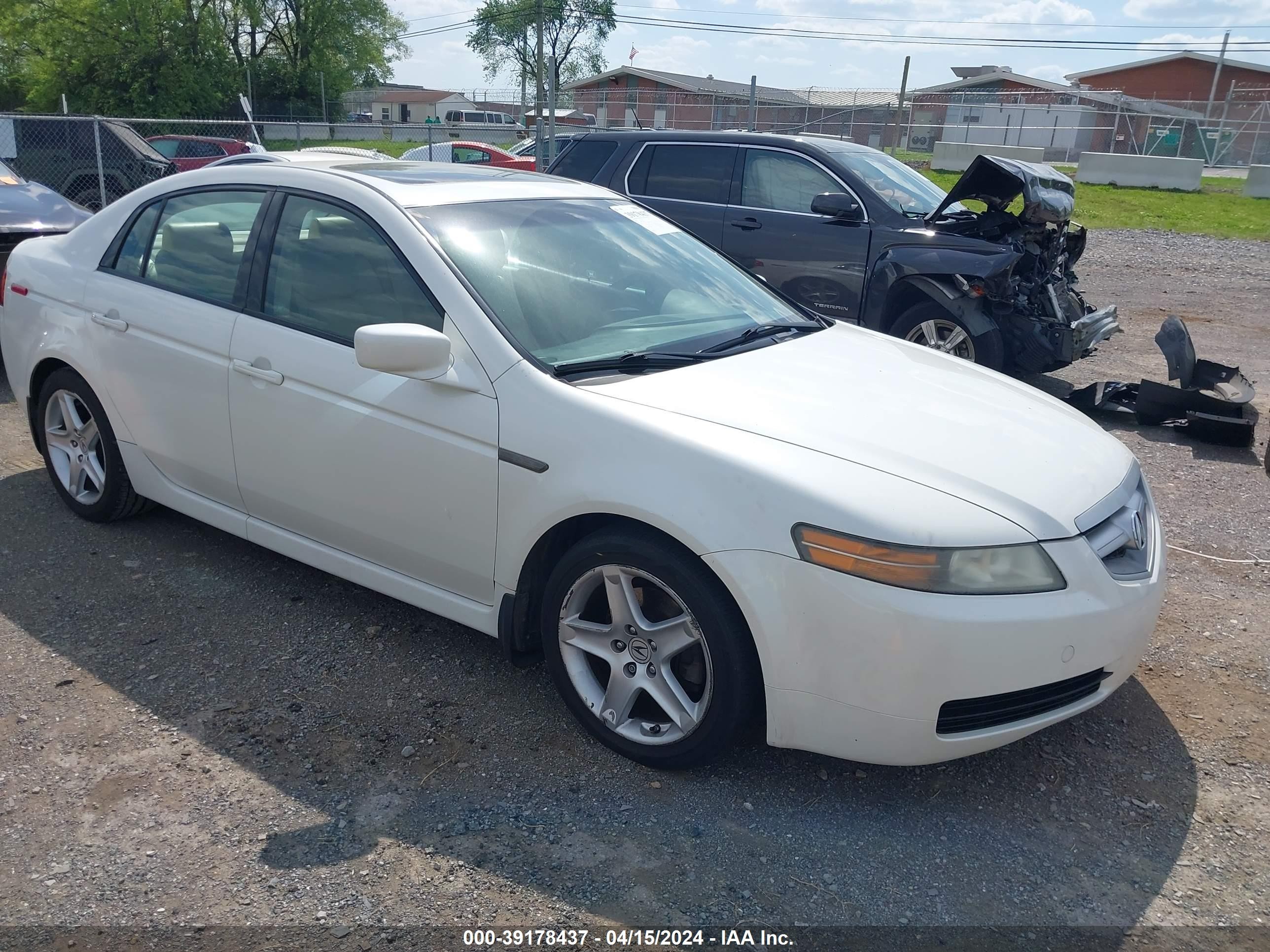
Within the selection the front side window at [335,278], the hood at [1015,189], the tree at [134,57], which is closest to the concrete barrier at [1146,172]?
the hood at [1015,189]

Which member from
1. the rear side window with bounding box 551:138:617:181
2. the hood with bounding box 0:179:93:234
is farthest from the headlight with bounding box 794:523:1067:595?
the hood with bounding box 0:179:93:234

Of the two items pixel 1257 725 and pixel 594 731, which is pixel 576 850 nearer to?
pixel 594 731

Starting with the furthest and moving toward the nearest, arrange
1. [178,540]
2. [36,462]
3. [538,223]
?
[36,462] → [178,540] → [538,223]

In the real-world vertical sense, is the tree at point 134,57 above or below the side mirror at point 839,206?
above

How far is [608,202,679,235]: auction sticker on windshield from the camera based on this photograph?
4.27 meters

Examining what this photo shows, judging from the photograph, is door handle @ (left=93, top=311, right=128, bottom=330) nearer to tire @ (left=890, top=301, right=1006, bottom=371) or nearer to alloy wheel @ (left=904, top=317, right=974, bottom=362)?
tire @ (left=890, top=301, right=1006, bottom=371)

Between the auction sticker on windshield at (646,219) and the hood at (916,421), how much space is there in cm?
85

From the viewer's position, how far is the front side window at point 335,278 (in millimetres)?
3506

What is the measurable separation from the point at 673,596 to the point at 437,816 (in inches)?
35.5

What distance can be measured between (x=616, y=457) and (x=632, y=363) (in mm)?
486

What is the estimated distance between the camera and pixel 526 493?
314 cm

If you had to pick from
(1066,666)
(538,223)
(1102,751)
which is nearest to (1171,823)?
(1102,751)

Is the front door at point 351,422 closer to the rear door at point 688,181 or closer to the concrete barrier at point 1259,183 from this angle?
the rear door at point 688,181

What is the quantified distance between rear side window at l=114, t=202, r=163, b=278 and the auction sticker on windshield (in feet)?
6.44
